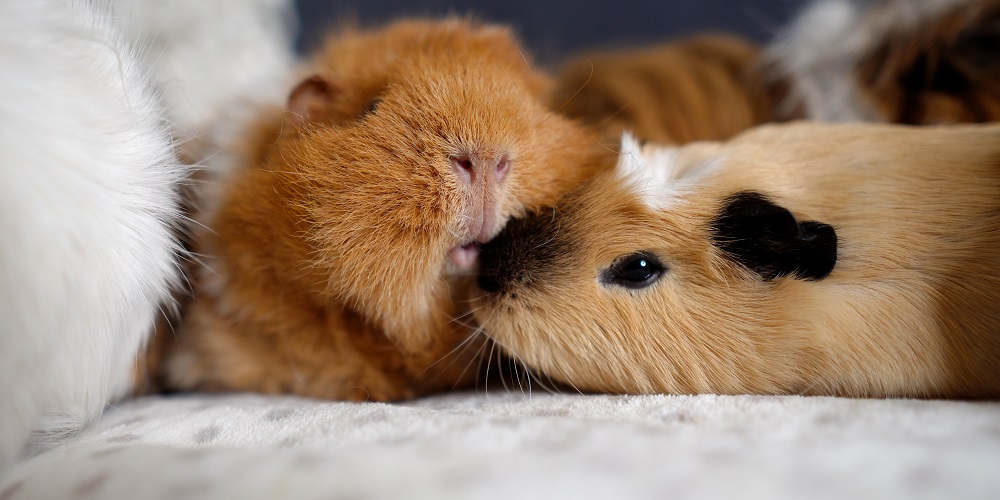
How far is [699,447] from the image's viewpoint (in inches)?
24.3

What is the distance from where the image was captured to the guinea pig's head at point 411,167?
31.3 inches

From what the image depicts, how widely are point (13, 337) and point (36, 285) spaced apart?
59mm

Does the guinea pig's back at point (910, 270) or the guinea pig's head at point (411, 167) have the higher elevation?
the guinea pig's head at point (411, 167)

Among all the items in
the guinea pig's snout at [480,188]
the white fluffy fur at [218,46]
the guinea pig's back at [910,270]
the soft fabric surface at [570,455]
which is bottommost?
the soft fabric surface at [570,455]

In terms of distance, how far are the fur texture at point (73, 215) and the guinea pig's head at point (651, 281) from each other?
46 cm

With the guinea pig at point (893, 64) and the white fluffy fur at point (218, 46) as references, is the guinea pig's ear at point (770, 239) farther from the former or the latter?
the white fluffy fur at point (218, 46)

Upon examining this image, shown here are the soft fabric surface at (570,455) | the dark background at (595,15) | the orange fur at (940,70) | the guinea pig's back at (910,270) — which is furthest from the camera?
the dark background at (595,15)

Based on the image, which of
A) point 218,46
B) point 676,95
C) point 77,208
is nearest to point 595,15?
point 676,95

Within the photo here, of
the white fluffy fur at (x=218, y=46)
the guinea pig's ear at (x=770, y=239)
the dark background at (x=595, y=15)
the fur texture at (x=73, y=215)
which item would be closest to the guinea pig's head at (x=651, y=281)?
the guinea pig's ear at (x=770, y=239)

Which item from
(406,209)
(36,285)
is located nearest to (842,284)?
(406,209)

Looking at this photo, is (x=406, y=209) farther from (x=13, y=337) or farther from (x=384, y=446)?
(x=13, y=337)

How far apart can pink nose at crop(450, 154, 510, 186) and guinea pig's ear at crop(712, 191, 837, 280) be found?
302 mm

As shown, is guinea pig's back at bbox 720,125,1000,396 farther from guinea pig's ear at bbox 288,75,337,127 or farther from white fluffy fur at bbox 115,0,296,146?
white fluffy fur at bbox 115,0,296,146

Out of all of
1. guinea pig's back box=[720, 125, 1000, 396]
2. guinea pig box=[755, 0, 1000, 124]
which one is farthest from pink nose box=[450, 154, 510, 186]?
guinea pig box=[755, 0, 1000, 124]
